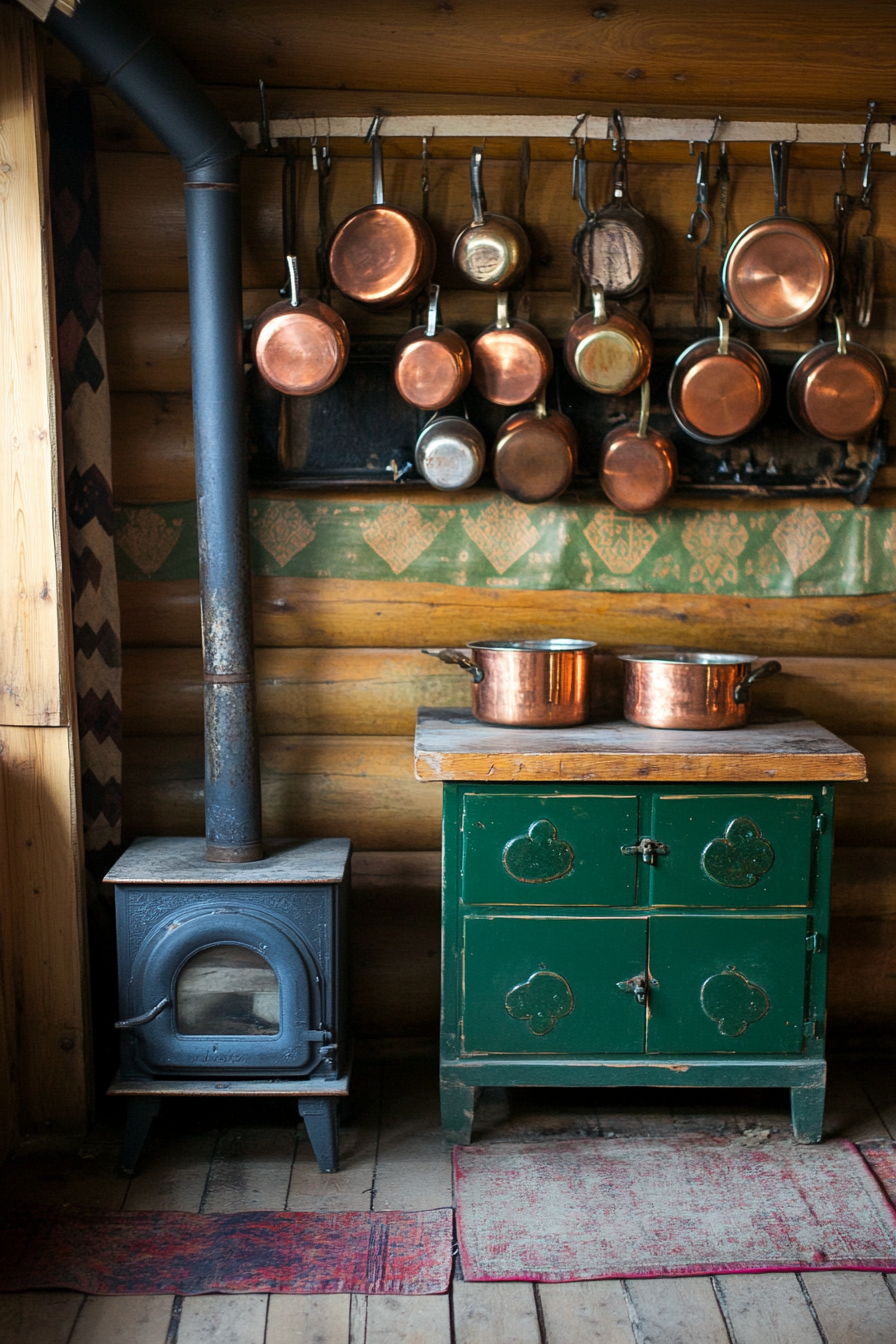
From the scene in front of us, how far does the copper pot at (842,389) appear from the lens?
9.39 ft

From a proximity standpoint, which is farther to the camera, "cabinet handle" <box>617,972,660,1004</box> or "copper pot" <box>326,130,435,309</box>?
"copper pot" <box>326,130,435,309</box>

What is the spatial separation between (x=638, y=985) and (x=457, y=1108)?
1.78ft

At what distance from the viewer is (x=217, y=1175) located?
259cm

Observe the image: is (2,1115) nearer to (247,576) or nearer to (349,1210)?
(349,1210)

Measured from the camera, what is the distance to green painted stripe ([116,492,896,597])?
299 centimetres

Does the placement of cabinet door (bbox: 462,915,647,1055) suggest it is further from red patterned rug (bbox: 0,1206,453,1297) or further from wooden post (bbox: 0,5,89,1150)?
wooden post (bbox: 0,5,89,1150)

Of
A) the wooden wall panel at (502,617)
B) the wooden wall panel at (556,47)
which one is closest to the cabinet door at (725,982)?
the wooden wall panel at (502,617)

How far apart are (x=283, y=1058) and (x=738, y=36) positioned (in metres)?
2.78

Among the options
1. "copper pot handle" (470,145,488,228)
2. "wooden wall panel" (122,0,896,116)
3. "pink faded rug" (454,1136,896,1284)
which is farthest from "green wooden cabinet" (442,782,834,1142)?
"wooden wall panel" (122,0,896,116)

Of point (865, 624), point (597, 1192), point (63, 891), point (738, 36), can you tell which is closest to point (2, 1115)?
point (63, 891)

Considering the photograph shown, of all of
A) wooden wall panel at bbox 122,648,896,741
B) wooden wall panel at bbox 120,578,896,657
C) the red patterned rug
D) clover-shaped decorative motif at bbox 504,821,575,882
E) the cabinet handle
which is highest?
wooden wall panel at bbox 120,578,896,657

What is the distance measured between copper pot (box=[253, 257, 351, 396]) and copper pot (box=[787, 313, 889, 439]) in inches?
48.2

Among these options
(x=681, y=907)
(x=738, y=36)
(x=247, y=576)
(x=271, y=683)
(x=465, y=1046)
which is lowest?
(x=465, y=1046)

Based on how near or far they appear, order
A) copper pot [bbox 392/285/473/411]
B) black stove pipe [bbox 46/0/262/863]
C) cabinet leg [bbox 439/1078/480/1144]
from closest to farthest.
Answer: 1. black stove pipe [bbox 46/0/262/863]
2. cabinet leg [bbox 439/1078/480/1144]
3. copper pot [bbox 392/285/473/411]
